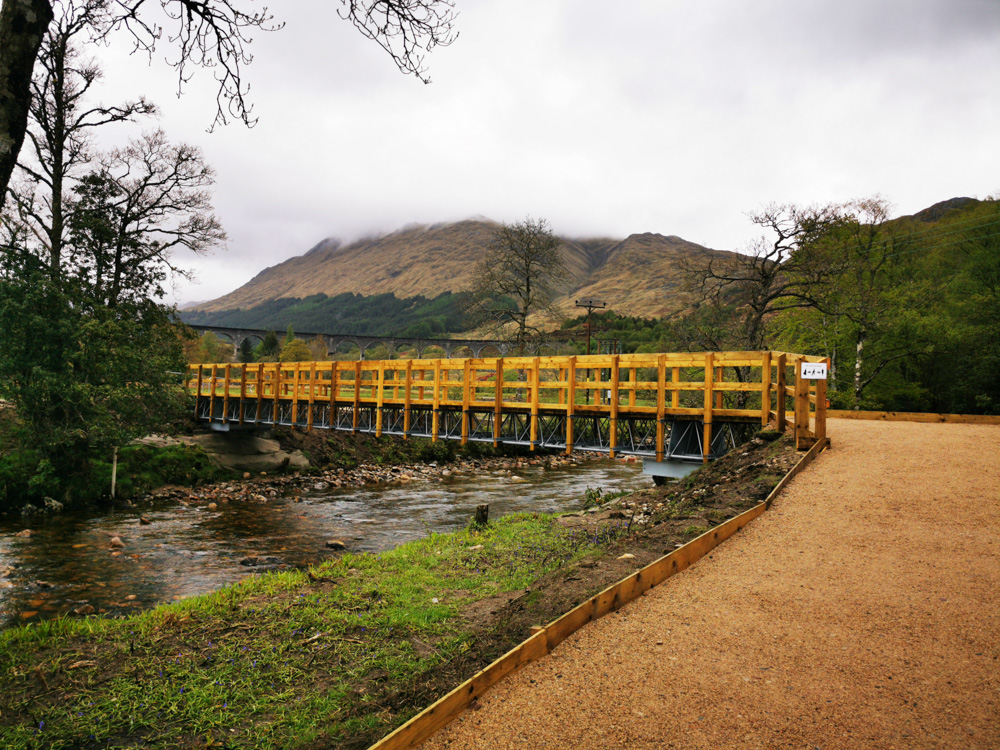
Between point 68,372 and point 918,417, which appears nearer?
point 68,372

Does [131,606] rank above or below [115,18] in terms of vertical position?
below

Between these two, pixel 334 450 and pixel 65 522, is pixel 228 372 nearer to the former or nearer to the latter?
pixel 334 450

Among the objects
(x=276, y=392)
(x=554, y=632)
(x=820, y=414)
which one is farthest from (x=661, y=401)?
(x=276, y=392)

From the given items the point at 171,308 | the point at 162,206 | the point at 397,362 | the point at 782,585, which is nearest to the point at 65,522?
the point at 171,308

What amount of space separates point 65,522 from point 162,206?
37.0 feet

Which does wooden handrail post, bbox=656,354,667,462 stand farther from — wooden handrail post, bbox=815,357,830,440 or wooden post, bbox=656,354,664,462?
wooden handrail post, bbox=815,357,830,440

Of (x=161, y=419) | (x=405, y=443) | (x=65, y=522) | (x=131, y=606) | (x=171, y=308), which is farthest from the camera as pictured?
(x=405, y=443)

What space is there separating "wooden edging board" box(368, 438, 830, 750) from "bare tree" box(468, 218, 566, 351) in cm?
2338

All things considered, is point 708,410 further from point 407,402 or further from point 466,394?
point 407,402

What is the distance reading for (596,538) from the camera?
9188mm

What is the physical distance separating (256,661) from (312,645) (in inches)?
21.4

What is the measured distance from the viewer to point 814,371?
970cm

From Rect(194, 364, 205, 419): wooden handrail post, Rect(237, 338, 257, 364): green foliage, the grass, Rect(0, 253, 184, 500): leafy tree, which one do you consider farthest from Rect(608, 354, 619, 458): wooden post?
Rect(237, 338, 257, 364): green foliage

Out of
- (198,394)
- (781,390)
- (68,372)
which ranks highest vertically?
(781,390)
